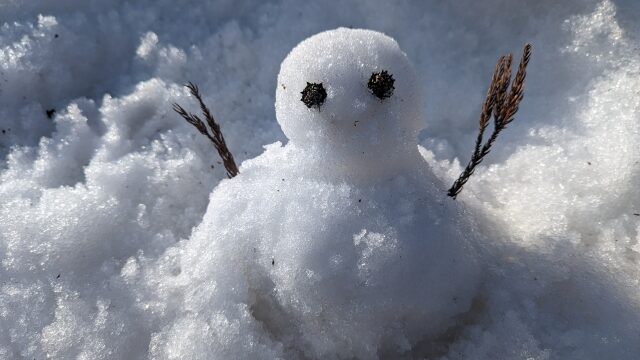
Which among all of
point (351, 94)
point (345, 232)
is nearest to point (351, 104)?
point (351, 94)

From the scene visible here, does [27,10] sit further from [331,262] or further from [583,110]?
[583,110]

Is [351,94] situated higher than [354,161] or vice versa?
[351,94]

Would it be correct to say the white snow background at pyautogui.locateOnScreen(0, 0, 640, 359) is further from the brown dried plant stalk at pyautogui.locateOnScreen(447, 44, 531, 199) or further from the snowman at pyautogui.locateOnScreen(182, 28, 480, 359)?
the brown dried plant stalk at pyautogui.locateOnScreen(447, 44, 531, 199)

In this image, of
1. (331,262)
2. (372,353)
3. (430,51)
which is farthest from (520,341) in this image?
(430,51)

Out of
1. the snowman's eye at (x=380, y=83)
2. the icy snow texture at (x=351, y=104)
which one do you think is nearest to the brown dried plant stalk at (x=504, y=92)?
the icy snow texture at (x=351, y=104)

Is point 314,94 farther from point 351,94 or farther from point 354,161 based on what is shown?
point 354,161

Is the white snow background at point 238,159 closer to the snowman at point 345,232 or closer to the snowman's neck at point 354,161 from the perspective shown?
the snowman at point 345,232

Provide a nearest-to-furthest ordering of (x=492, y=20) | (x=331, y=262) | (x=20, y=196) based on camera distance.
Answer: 1. (x=331, y=262)
2. (x=20, y=196)
3. (x=492, y=20)
